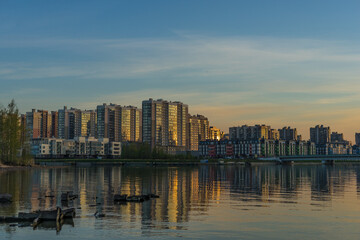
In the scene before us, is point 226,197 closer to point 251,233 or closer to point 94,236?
point 251,233

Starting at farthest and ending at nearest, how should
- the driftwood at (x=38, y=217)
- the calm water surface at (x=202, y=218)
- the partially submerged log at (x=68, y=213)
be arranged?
the partially submerged log at (x=68, y=213)
the driftwood at (x=38, y=217)
the calm water surface at (x=202, y=218)

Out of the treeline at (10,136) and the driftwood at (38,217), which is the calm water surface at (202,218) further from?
the treeline at (10,136)

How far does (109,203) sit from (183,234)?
21667mm

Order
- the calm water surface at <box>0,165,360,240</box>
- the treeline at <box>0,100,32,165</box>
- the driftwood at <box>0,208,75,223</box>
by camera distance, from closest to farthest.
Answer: the calm water surface at <box>0,165,360,240</box> < the driftwood at <box>0,208,75,223</box> < the treeline at <box>0,100,32,165</box>

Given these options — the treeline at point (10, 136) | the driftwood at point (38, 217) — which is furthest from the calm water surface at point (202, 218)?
the treeline at point (10, 136)

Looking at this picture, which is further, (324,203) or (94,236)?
(324,203)

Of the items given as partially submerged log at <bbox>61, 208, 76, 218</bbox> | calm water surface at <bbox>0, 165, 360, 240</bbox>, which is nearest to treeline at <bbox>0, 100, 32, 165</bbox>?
calm water surface at <bbox>0, 165, 360, 240</bbox>

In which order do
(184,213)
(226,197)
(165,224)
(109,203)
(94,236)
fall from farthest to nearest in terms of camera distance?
1. (226,197)
2. (109,203)
3. (184,213)
4. (165,224)
5. (94,236)

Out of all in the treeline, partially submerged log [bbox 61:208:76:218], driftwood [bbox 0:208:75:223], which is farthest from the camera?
the treeline

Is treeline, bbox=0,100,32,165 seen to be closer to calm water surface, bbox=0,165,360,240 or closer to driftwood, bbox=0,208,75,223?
calm water surface, bbox=0,165,360,240

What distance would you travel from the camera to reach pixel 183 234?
1529 inches

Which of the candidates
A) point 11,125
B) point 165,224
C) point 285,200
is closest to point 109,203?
point 165,224

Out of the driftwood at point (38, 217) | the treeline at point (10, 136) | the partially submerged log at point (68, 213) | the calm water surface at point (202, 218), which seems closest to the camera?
the calm water surface at point (202, 218)

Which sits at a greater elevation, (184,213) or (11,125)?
(11,125)
